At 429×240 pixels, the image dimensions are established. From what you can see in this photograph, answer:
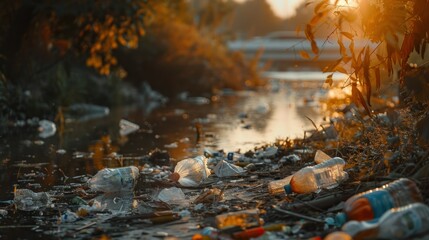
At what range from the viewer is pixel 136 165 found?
7082 mm

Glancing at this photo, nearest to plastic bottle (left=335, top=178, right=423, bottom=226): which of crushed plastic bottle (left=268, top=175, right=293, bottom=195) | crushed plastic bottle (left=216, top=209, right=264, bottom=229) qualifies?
crushed plastic bottle (left=216, top=209, right=264, bottom=229)

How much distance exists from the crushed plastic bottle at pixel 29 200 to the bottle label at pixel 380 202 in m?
2.29

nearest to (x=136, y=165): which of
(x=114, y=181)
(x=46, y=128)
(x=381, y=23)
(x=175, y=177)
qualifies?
(x=175, y=177)

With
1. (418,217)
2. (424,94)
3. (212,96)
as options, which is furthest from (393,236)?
(212,96)

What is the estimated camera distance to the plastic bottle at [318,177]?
16.0ft

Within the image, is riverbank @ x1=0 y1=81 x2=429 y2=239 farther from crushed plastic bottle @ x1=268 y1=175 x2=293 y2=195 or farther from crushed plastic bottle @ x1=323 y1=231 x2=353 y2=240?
crushed plastic bottle @ x1=323 y1=231 x2=353 y2=240

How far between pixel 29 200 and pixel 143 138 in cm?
462

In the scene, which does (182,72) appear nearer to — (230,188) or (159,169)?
(159,169)

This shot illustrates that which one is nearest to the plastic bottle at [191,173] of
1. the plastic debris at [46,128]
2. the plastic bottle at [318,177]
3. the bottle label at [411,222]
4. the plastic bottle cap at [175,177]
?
the plastic bottle cap at [175,177]

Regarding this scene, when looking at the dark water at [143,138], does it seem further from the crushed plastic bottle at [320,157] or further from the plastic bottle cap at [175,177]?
the crushed plastic bottle at [320,157]

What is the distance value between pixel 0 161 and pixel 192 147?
2.16 m

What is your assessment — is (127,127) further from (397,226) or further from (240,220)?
(397,226)

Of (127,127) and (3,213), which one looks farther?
(127,127)

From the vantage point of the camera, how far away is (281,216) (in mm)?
4293
